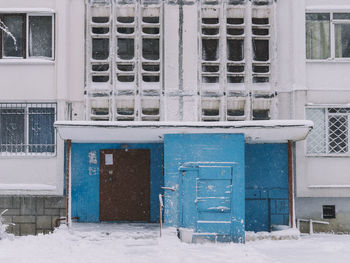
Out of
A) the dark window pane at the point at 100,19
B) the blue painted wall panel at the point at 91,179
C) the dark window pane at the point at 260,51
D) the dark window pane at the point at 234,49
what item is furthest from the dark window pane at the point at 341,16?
the dark window pane at the point at 100,19

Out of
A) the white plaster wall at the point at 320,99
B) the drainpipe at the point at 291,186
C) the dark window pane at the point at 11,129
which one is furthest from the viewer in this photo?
the dark window pane at the point at 11,129

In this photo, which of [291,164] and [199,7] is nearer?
[291,164]

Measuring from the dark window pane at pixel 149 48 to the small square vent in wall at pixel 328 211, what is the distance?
684cm

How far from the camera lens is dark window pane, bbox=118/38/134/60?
1517 cm

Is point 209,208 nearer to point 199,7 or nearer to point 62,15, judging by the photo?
point 199,7

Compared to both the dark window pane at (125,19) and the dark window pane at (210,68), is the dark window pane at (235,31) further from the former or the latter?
the dark window pane at (125,19)

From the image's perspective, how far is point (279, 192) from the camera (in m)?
14.9

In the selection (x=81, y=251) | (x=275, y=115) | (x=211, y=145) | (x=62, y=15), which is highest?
(x=62, y=15)

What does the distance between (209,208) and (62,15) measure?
711cm

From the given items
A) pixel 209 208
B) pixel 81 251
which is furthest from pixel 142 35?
pixel 81 251

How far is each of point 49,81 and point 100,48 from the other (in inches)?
71.9

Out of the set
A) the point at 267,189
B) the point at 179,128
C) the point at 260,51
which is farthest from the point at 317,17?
the point at 179,128

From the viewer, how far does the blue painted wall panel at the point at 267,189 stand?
587 inches

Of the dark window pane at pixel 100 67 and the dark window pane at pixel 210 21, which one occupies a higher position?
the dark window pane at pixel 210 21
